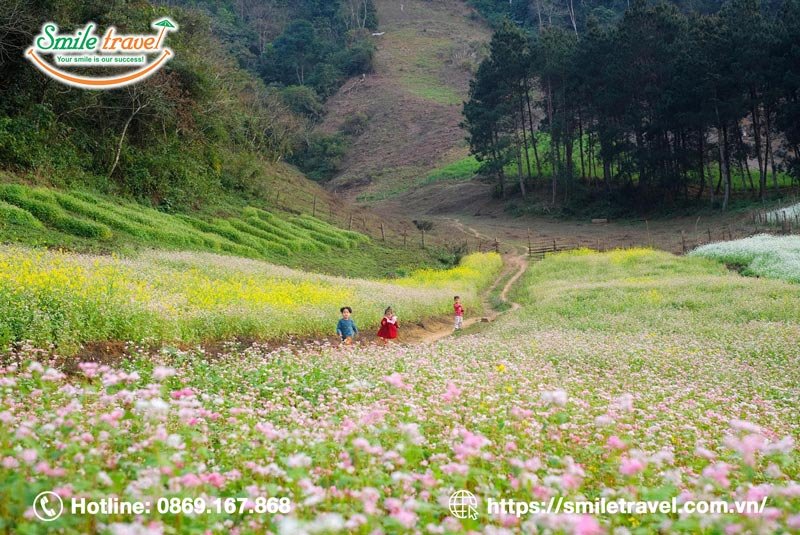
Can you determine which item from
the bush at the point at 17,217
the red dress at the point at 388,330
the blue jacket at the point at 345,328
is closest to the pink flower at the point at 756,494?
the blue jacket at the point at 345,328

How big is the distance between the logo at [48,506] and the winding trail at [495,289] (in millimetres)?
14778

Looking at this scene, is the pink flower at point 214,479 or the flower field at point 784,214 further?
the flower field at point 784,214

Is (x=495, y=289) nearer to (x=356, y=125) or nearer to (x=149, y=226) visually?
(x=149, y=226)

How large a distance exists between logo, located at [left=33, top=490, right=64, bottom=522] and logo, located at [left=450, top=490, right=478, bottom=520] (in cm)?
234

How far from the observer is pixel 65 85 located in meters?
29.5

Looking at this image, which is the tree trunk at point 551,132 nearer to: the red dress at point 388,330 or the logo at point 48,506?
the red dress at point 388,330

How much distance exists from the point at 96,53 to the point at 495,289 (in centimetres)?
2392

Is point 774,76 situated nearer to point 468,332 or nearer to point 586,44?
point 586,44

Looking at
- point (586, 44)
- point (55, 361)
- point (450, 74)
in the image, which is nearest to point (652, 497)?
point (55, 361)

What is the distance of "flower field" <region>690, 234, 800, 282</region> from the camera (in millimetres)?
27416

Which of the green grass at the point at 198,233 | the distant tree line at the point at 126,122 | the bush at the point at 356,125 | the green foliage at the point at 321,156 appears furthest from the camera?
the bush at the point at 356,125

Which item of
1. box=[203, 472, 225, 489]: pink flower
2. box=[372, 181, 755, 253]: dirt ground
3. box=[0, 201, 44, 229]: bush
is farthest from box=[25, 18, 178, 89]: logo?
box=[203, 472, 225, 489]: pink flower

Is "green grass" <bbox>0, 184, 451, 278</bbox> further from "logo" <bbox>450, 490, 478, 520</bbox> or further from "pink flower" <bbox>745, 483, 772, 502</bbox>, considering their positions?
"pink flower" <bbox>745, 483, 772, 502</bbox>

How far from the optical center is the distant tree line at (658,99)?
47094 millimetres
